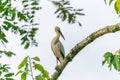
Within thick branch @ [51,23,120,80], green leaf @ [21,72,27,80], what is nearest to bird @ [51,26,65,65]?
thick branch @ [51,23,120,80]

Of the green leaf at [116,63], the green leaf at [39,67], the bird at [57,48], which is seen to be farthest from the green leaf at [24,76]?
the bird at [57,48]

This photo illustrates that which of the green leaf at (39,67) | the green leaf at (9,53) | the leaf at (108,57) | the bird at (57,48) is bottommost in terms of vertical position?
the green leaf at (9,53)

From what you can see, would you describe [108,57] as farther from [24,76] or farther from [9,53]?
[9,53]

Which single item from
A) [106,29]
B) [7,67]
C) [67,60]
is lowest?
[7,67]

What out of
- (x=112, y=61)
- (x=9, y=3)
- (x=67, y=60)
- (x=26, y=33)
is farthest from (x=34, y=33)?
(x=112, y=61)

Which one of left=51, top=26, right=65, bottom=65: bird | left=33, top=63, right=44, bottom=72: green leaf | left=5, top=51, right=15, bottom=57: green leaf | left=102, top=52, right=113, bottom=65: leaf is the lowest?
left=5, top=51, right=15, bottom=57: green leaf

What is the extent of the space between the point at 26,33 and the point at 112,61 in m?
5.70

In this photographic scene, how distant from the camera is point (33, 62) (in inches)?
211

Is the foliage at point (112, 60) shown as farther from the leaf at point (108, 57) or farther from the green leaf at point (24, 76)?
the green leaf at point (24, 76)

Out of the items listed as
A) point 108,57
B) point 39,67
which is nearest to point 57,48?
point 39,67

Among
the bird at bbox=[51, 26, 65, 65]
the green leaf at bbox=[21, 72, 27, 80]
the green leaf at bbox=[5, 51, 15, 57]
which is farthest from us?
the green leaf at bbox=[5, 51, 15, 57]

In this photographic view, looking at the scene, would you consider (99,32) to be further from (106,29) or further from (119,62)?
Answer: (119,62)

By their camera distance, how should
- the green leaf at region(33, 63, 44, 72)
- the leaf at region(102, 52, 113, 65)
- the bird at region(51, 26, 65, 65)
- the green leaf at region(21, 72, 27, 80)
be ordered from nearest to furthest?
1. the leaf at region(102, 52, 113, 65)
2. the green leaf at region(33, 63, 44, 72)
3. the green leaf at region(21, 72, 27, 80)
4. the bird at region(51, 26, 65, 65)

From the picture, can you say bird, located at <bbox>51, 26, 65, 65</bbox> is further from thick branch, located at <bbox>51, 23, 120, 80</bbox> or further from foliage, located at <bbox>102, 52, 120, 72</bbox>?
foliage, located at <bbox>102, 52, 120, 72</bbox>
